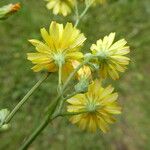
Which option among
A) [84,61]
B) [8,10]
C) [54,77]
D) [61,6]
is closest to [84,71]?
[84,61]

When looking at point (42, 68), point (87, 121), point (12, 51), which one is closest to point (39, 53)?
point (42, 68)

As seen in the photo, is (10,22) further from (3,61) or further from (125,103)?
(125,103)

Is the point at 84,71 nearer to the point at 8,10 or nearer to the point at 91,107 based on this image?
the point at 91,107

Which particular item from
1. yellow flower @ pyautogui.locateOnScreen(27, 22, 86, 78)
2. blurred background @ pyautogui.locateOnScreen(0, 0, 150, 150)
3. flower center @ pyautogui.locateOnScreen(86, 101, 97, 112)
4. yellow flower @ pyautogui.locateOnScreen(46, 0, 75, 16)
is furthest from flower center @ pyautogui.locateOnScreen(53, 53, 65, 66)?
blurred background @ pyautogui.locateOnScreen(0, 0, 150, 150)

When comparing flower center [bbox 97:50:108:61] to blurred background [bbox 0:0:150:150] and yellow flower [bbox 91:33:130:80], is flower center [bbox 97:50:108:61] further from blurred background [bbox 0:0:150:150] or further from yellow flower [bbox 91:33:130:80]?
blurred background [bbox 0:0:150:150]

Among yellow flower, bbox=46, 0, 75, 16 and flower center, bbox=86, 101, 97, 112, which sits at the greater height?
yellow flower, bbox=46, 0, 75, 16

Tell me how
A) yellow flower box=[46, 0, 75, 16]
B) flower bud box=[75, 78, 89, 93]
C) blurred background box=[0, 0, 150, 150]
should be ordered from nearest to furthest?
1. flower bud box=[75, 78, 89, 93]
2. yellow flower box=[46, 0, 75, 16]
3. blurred background box=[0, 0, 150, 150]
